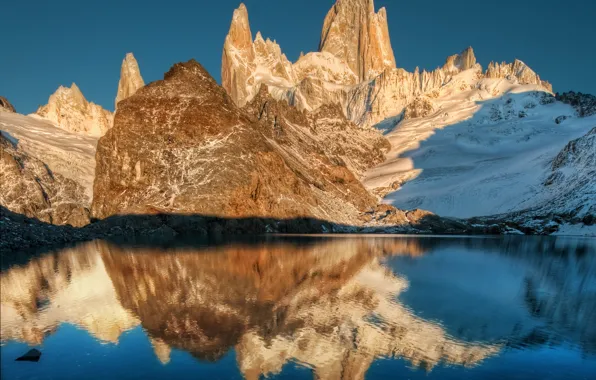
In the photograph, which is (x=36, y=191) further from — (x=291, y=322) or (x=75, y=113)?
(x=291, y=322)

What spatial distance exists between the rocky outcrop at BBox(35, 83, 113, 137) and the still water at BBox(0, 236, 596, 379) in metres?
134

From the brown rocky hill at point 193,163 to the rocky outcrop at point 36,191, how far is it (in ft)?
27.6

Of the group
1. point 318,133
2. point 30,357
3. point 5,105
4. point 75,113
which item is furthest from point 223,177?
point 5,105

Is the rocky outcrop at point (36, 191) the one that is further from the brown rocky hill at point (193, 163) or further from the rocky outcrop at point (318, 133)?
the rocky outcrop at point (318, 133)

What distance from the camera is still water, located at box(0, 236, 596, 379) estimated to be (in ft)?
47.6

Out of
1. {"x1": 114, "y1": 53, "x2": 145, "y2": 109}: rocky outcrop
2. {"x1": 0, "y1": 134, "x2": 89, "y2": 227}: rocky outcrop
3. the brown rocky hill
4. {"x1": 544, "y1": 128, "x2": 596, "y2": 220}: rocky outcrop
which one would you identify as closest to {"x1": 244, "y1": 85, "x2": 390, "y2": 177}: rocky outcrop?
the brown rocky hill

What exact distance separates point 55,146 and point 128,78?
80687 millimetres

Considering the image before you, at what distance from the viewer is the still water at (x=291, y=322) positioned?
47.6 feet

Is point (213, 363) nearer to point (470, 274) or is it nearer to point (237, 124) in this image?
point (470, 274)

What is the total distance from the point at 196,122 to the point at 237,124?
8.26m

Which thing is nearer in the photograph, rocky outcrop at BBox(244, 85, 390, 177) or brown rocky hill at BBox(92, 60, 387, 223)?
brown rocky hill at BBox(92, 60, 387, 223)

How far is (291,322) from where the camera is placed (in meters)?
19.2

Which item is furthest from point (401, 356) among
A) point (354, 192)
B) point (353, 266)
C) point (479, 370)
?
point (354, 192)

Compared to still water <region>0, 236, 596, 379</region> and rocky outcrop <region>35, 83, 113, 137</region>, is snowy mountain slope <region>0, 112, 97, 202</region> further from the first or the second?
still water <region>0, 236, 596, 379</region>
